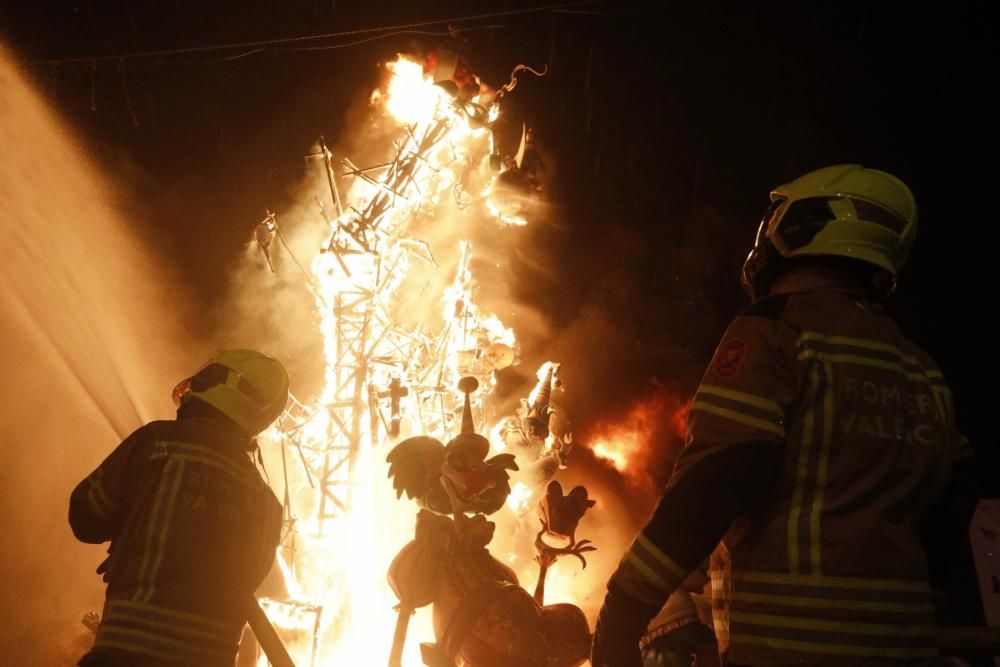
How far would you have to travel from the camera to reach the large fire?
8.85 metres

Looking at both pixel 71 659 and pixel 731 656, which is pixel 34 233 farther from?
pixel 731 656

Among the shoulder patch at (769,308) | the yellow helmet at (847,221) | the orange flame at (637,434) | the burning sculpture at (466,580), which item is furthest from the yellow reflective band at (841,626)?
the orange flame at (637,434)

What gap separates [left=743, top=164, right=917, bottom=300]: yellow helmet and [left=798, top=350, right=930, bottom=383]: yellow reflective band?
0.41 m

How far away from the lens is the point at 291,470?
11266 millimetres

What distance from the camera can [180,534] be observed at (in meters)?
3.69

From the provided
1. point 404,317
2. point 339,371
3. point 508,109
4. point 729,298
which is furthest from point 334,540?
point 729,298

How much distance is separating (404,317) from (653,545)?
9.37 meters

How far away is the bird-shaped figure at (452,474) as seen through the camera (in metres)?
5.43

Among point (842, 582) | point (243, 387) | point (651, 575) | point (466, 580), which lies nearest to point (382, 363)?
point (466, 580)

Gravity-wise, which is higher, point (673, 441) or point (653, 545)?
point (673, 441)

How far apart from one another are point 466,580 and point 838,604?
11.2ft

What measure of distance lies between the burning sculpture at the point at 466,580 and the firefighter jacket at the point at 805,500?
274 centimetres

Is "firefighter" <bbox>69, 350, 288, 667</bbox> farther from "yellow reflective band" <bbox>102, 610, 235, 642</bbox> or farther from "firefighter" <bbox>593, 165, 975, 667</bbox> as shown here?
"firefighter" <bbox>593, 165, 975, 667</bbox>

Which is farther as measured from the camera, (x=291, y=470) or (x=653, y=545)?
(x=291, y=470)
